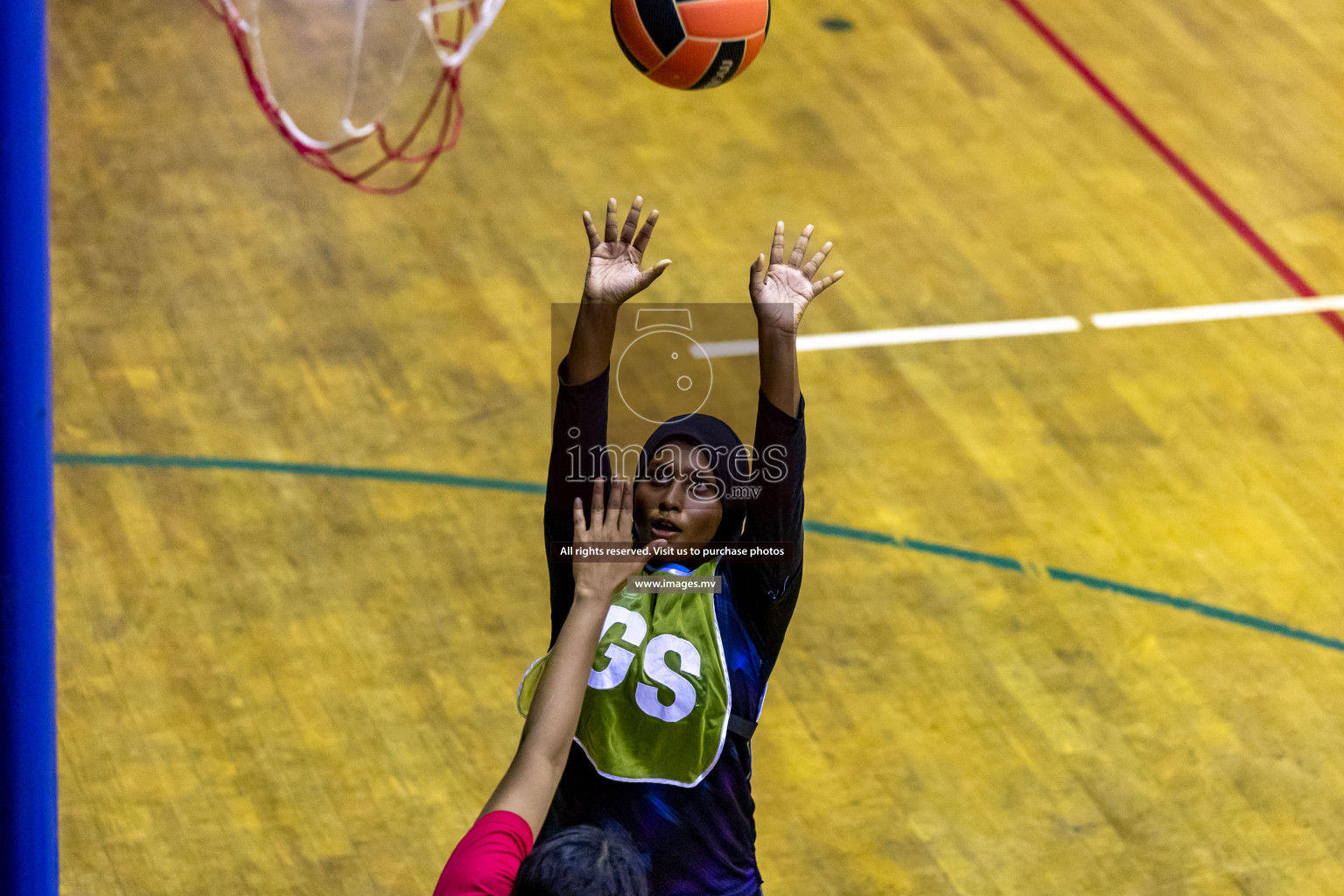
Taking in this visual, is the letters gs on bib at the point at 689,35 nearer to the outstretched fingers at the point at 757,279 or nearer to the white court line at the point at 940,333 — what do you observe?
the outstretched fingers at the point at 757,279

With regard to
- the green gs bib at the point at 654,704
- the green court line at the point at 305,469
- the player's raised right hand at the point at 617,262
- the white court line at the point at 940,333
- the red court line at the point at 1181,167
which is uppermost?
the player's raised right hand at the point at 617,262

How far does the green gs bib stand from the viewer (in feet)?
10.7

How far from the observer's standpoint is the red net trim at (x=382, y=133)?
7.96 metres

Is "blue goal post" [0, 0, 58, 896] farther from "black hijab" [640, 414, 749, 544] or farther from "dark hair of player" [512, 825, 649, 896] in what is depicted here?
"black hijab" [640, 414, 749, 544]

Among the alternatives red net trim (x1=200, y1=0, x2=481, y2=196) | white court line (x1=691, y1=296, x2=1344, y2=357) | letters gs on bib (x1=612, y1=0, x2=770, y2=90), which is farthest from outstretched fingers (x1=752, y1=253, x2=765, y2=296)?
red net trim (x1=200, y1=0, x2=481, y2=196)

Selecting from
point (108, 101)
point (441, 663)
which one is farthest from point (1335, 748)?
point (108, 101)

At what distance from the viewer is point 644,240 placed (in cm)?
335

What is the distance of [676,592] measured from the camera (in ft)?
10.9

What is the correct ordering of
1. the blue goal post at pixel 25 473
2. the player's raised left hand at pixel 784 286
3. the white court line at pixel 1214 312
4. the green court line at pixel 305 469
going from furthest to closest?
1. the white court line at pixel 1214 312
2. the green court line at pixel 305 469
3. the player's raised left hand at pixel 784 286
4. the blue goal post at pixel 25 473

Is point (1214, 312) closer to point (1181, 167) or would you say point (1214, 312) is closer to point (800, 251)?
point (1181, 167)

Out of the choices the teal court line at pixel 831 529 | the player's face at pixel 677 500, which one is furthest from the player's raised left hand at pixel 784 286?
the teal court line at pixel 831 529

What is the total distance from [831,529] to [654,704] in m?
3.24

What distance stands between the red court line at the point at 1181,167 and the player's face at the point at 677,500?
5156 millimetres

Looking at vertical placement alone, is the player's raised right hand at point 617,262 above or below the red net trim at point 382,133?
above
